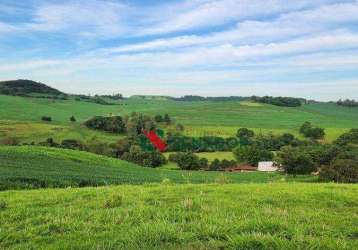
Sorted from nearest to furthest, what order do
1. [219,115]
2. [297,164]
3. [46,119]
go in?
[297,164] → [46,119] → [219,115]

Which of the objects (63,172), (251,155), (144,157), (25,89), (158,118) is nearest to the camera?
(63,172)

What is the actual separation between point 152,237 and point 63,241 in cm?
127

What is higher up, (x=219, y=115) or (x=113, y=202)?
(x=113, y=202)

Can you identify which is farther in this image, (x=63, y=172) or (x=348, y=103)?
(x=348, y=103)

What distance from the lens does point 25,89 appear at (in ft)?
499

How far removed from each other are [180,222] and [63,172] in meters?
20.6

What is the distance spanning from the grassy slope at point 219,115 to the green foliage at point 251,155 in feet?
64.1

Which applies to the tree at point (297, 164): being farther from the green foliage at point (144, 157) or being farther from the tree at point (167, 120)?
the tree at point (167, 120)

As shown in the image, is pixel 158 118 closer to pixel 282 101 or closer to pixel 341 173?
pixel 282 101

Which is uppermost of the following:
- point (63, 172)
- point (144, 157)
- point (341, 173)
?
point (63, 172)

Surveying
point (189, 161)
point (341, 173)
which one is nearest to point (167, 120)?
point (189, 161)

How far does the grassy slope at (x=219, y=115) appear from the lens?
359 feet

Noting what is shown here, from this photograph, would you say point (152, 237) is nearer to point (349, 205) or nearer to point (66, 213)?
point (66, 213)

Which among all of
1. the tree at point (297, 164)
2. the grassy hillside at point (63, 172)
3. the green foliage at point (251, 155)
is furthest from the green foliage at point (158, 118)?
the grassy hillside at point (63, 172)
